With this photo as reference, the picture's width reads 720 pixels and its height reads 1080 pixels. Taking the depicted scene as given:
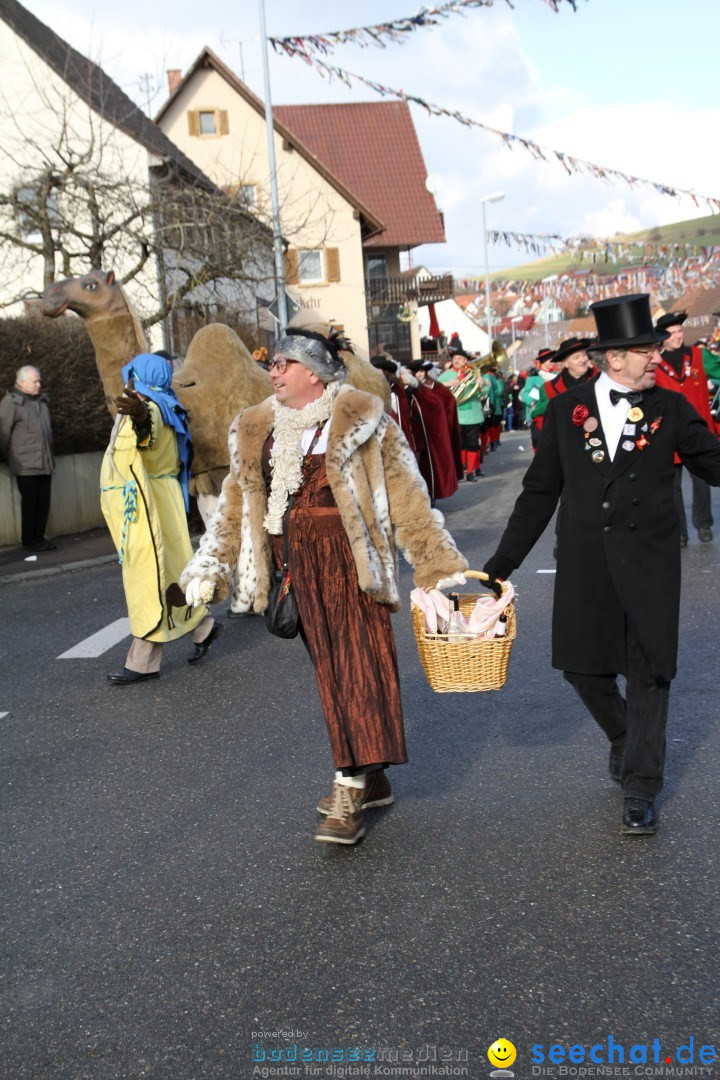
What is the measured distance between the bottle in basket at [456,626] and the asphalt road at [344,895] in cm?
73

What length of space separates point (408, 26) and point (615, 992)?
557 inches

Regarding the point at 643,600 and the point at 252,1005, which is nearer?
the point at 252,1005

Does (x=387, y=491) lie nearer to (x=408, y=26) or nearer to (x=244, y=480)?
(x=244, y=480)

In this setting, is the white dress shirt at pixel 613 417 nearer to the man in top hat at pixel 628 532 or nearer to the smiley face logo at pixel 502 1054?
the man in top hat at pixel 628 532

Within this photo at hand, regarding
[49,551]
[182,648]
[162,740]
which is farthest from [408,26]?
[162,740]

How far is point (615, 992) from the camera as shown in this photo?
330 centimetres

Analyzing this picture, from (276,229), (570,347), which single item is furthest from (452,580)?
(276,229)

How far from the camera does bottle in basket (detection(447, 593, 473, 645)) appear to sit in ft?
14.4

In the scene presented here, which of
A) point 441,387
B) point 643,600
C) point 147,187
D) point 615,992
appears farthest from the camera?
point 147,187

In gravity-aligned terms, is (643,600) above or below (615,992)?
above

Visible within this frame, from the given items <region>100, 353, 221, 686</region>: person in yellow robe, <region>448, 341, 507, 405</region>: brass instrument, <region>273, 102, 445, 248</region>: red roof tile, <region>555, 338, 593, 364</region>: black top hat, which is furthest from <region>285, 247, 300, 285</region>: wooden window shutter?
<region>273, 102, 445, 248</region>: red roof tile

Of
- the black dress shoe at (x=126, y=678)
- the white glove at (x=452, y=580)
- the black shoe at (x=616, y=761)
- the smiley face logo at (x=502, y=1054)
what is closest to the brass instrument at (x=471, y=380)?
the black dress shoe at (x=126, y=678)

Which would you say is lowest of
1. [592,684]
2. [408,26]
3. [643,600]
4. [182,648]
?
[182,648]

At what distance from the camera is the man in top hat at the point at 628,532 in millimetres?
4410
